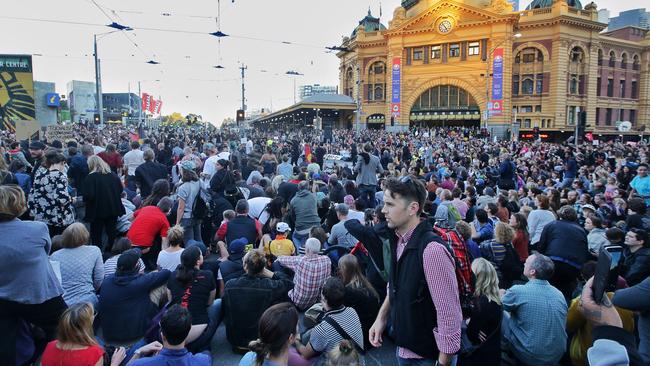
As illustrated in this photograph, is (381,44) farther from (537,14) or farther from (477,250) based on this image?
(477,250)

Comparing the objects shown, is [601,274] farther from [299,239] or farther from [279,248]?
[299,239]

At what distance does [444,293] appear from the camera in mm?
2566

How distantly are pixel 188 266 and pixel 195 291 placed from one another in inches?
11.4

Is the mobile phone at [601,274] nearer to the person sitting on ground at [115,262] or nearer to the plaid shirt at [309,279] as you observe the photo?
the plaid shirt at [309,279]

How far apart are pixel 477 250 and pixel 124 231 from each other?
19.3 feet

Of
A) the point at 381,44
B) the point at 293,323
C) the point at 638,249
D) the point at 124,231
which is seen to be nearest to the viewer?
the point at 293,323

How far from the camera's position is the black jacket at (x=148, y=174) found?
9125 millimetres

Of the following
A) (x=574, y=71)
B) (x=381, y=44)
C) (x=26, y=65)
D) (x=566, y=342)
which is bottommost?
(x=566, y=342)

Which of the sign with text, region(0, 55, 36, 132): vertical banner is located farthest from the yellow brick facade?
region(0, 55, 36, 132): vertical banner

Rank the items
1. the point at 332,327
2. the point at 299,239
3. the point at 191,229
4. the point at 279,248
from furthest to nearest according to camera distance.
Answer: the point at 191,229 → the point at 299,239 → the point at 279,248 → the point at 332,327

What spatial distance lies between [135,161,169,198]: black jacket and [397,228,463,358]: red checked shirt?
7.81 meters

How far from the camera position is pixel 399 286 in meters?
2.83

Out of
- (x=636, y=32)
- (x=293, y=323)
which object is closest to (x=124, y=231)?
(x=293, y=323)

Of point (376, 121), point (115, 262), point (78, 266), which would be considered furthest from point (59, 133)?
point (376, 121)
